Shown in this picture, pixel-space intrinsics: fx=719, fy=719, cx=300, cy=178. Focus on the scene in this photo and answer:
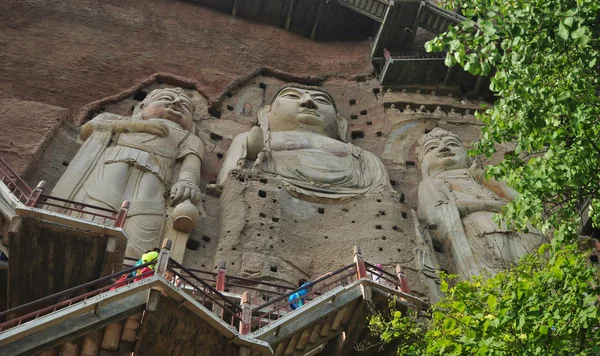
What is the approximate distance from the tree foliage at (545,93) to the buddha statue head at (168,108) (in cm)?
710

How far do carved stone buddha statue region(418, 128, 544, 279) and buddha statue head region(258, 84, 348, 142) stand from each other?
1.94 meters

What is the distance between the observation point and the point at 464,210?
12.0 metres

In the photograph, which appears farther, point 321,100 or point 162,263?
point 321,100

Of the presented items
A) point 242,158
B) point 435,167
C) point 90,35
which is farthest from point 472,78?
point 90,35

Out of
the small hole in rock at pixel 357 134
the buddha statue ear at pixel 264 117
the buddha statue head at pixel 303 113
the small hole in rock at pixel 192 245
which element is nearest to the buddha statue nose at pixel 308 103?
the buddha statue head at pixel 303 113

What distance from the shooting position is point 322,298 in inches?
317

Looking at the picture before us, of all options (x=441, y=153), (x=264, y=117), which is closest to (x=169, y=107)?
(x=264, y=117)

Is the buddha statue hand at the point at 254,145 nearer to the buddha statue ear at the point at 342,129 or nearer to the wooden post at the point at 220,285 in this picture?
the buddha statue ear at the point at 342,129

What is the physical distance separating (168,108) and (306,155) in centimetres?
283

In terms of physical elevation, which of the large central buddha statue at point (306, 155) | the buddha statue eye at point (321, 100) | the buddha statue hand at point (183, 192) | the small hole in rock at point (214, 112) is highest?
the buddha statue eye at point (321, 100)

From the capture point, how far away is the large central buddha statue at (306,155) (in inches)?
480

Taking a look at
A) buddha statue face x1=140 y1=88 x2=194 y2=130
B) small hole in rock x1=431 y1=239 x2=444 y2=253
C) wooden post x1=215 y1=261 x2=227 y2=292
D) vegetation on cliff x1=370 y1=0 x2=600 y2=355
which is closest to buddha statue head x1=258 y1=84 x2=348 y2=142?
buddha statue face x1=140 y1=88 x2=194 y2=130

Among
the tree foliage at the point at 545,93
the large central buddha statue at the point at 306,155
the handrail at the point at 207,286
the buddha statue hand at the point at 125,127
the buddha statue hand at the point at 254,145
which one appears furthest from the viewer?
the buddha statue hand at the point at 254,145

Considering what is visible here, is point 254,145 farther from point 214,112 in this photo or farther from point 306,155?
point 214,112
